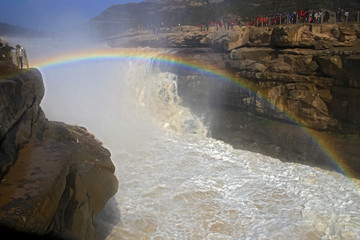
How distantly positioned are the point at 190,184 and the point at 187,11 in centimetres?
4118

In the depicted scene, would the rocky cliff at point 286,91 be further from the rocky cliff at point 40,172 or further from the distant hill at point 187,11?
the distant hill at point 187,11

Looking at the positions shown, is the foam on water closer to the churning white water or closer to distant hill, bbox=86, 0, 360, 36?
the churning white water

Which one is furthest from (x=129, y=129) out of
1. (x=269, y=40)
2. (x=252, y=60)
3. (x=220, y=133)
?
(x=269, y=40)

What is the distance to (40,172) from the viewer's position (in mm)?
3678

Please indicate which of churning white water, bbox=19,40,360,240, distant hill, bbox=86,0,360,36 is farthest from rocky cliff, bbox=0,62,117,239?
distant hill, bbox=86,0,360,36

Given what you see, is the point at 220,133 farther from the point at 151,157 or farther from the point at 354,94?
the point at 354,94

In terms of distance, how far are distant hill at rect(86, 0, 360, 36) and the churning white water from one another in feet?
51.2

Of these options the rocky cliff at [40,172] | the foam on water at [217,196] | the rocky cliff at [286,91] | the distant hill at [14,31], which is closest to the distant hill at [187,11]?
the distant hill at [14,31]

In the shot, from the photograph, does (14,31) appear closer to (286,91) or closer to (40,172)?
(286,91)

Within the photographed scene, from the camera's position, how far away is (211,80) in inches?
519

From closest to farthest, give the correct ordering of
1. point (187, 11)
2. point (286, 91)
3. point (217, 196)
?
point (217, 196) → point (286, 91) → point (187, 11)

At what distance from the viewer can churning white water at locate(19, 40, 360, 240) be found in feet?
22.2

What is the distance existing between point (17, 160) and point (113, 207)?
369cm

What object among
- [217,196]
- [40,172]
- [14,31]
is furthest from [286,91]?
[14,31]
